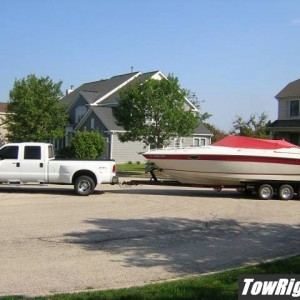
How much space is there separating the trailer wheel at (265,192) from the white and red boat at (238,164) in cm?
9

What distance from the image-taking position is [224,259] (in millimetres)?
8617

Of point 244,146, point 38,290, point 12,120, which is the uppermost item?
point 12,120

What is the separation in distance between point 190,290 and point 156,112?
81.4 feet

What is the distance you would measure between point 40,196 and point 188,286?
460 inches

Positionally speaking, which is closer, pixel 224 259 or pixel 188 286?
pixel 188 286

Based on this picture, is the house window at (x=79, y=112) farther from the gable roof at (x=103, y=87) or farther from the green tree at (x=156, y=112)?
the green tree at (x=156, y=112)

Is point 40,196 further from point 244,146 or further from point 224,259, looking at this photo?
point 224,259

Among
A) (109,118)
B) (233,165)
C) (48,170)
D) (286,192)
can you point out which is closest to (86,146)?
(109,118)

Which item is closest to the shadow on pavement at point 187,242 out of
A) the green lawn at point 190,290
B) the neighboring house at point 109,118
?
the green lawn at point 190,290

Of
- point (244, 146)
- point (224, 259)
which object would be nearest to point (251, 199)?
point (244, 146)

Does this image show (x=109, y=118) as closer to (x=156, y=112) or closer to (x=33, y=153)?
(x=156, y=112)

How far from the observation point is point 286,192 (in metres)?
18.0

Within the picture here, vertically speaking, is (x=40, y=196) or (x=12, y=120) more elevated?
(x=12, y=120)

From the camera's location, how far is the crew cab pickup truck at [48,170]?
706 inches
